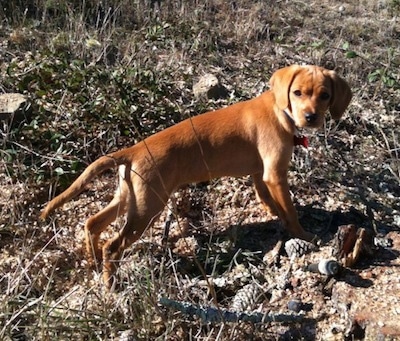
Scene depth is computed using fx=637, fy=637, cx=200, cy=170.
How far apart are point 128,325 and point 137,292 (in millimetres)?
205

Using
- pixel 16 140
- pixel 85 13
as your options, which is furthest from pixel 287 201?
pixel 85 13

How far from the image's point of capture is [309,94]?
4.30 meters

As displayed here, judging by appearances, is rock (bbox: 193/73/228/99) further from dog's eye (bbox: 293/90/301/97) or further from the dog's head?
dog's eye (bbox: 293/90/301/97)

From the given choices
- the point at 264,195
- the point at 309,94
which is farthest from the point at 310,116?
the point at 264,195

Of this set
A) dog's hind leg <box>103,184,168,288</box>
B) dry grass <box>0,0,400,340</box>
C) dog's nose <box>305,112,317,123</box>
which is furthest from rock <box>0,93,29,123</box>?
dog's nose <box>305,112,317,123</box>

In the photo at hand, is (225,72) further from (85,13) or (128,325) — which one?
(128,325)

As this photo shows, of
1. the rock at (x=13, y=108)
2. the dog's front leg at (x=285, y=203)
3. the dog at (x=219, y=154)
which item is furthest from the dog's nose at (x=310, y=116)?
the rock at (x=13, y=108)

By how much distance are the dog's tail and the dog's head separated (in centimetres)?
119

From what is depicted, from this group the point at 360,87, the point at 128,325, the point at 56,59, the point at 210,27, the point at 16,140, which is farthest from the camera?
the point at 210,27

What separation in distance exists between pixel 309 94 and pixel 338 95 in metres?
0.25

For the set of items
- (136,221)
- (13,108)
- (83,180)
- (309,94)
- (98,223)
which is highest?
(309,94)

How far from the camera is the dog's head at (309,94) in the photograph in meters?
4.28

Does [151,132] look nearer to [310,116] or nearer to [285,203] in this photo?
[285,203]

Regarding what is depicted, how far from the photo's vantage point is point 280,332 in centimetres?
362
